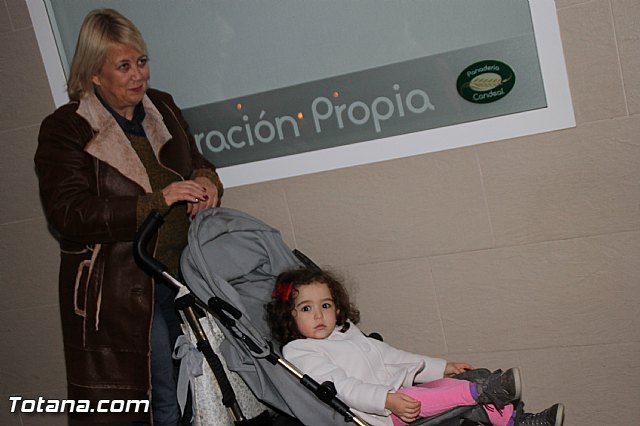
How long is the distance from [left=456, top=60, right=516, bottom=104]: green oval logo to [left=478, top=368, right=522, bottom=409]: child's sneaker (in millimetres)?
989

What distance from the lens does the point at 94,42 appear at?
2.75 metres

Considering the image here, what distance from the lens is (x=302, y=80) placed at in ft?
10.2

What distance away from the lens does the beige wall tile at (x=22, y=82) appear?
11.1ft

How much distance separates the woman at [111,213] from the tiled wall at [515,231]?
1.92ft

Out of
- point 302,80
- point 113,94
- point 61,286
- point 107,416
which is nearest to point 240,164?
point 302,80

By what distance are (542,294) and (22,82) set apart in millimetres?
2221

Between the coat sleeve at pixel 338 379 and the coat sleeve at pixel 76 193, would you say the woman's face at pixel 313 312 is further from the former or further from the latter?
the coat sleeve at pixel 76 193

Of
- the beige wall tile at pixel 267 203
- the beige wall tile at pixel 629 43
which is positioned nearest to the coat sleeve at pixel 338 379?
the beige wall tile at pixel 267 203

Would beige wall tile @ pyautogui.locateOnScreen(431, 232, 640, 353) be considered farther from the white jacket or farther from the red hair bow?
the red hair bow

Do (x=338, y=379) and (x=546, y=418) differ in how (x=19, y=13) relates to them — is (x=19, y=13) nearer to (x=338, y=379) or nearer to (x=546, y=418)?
(x=338, y=379)

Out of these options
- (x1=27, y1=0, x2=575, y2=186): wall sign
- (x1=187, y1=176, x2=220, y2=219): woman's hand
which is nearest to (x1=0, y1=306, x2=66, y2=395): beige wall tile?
(x1=27, y1=0, x2=575, y2=186): wall sign

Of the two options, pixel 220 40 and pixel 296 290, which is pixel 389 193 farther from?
pixel 220 40

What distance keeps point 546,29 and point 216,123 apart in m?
1.28

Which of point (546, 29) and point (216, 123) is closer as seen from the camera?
point (546, 29)
